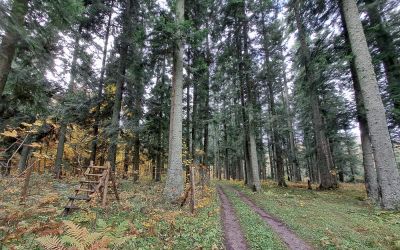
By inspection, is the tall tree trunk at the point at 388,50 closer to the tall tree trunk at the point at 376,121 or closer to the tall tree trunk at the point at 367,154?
the tall tree trunk at the point at 367,154

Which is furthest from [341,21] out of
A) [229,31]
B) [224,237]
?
[224,237]

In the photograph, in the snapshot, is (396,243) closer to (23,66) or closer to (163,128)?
(23,66)

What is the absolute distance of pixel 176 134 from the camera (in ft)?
32.6

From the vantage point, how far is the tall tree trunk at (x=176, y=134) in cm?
939

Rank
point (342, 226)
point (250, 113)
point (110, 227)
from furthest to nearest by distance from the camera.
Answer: point (250, 113) → point (342, 226) → point (110, 227)

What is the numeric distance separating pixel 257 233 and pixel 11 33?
7.66m

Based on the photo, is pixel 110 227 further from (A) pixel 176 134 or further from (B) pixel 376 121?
(B) pixel 376 121

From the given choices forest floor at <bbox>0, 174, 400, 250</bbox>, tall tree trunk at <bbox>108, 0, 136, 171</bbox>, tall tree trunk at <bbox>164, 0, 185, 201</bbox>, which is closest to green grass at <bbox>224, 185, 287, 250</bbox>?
forest floor at <bbox>0, 174, 400, 250</bbox>

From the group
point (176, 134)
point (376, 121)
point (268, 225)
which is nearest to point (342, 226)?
point (268, 225)

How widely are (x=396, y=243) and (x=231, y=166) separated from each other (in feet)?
125

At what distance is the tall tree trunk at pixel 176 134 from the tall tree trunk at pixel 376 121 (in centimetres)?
727

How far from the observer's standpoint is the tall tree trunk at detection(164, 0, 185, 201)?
30.8 feet

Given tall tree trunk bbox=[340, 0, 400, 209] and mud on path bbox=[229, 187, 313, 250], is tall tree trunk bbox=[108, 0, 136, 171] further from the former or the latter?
tall tree trunk bbox=[340, 0, 400, 209]

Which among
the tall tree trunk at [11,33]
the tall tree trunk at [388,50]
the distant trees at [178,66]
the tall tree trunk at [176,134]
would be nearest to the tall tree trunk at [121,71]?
the distant trees at [178,66]
